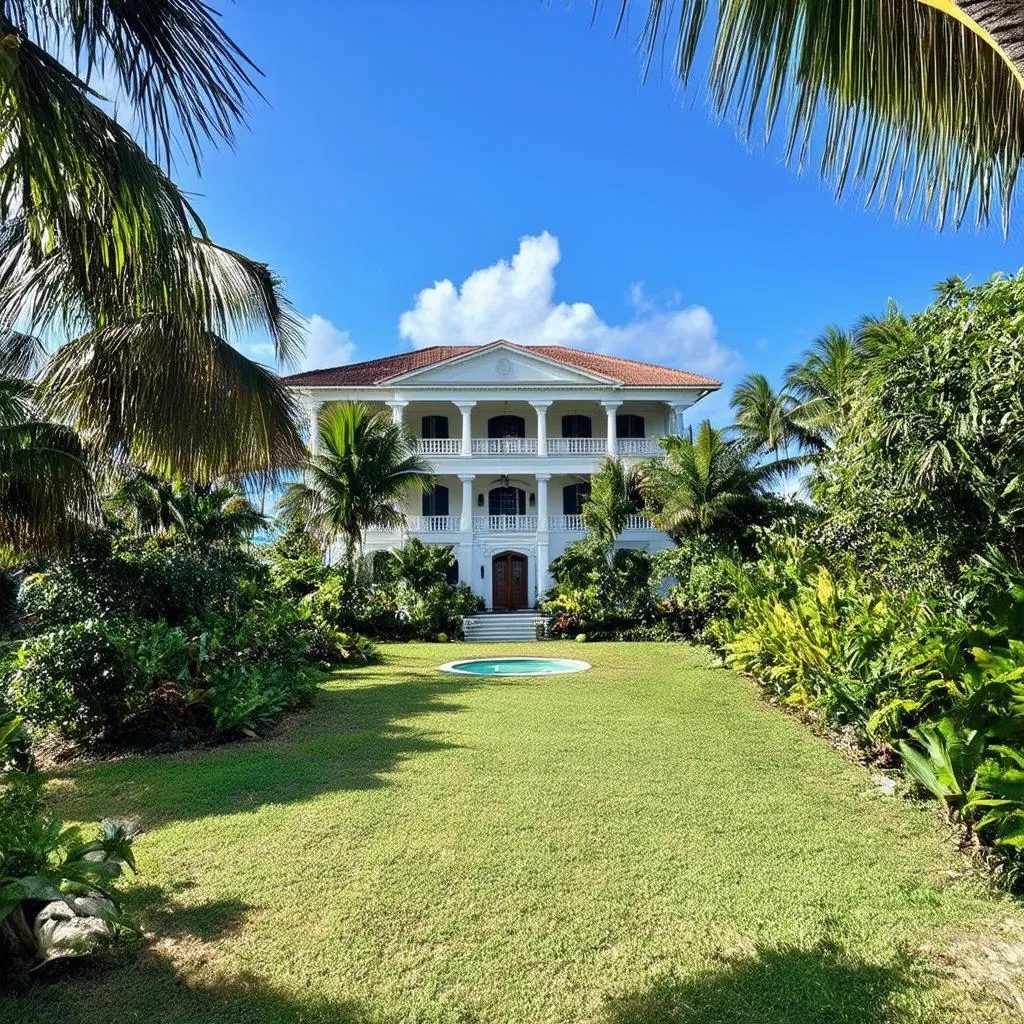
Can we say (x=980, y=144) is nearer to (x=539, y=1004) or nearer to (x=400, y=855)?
(x=539, y=1004)

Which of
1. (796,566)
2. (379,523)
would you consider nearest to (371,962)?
(796,566)

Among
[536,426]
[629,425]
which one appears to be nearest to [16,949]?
[536,426]

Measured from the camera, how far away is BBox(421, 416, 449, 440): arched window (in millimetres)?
26172

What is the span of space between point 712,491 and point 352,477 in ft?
28.0

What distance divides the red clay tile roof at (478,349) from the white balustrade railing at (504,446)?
314cm

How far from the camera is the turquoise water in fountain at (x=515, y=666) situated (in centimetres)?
1245

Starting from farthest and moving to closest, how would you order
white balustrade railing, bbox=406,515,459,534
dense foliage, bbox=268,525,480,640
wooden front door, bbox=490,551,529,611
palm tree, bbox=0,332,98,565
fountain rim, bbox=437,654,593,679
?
wooden front door, bbox=490,551,529,611 → white balustrade railing, bbox=406,515,459,534 → dense foliage, bbox=268,525,480,640 → fountain rim, bbox=437,654,593,679 → palm tree, bbox=0,332,98,565

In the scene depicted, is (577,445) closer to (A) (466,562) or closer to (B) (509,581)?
(B) (509,581)

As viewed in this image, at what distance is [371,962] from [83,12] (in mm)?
4052

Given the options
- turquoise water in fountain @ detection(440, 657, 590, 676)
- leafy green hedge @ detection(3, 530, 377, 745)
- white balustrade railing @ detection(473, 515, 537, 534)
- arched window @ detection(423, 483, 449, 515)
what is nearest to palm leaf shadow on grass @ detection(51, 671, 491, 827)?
leafy green hedge @ detection(3, 530, 377, 745)

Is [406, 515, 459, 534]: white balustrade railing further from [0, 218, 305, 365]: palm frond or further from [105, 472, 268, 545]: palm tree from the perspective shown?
[0, 218, 305, 365]: palm frond

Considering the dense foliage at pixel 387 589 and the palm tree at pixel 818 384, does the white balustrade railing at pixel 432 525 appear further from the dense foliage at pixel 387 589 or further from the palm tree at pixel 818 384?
the palm tree at pixel 818 384

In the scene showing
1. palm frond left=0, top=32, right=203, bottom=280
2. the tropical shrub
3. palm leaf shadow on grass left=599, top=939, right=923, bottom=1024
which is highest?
palm frond left=0, top=32, right=203, bottom=280

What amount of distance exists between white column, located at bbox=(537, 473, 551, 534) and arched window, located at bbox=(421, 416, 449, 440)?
14.9 ft
